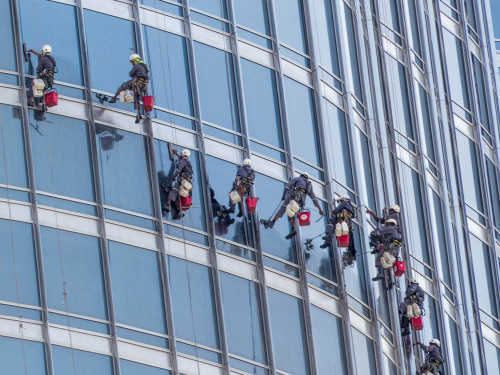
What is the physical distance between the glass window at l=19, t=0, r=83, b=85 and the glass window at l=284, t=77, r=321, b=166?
5.78 metres

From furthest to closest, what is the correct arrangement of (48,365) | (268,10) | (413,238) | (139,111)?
(413,238), (268,10), (139,111), (48,365)

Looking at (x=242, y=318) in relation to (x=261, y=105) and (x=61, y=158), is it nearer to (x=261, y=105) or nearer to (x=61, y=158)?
(x=261, y=105)

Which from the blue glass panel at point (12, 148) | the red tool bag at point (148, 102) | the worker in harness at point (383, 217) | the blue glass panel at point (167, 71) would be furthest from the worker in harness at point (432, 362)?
the blue glass panel at point (12, 148)

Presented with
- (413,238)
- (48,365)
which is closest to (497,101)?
(413,238)

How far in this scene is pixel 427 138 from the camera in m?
50.5


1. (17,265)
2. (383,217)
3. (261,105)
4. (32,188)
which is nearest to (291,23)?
(261,105)

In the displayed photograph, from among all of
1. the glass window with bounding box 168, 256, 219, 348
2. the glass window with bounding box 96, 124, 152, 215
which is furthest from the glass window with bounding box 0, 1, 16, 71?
the glass window with bounding box 168, 256, 219, 348

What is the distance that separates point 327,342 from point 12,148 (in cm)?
931

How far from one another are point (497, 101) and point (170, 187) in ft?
51.0

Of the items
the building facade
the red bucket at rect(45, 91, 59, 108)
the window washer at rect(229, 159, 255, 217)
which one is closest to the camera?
the building facade

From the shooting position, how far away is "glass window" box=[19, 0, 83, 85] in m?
41.4

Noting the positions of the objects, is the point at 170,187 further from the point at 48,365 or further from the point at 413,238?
the point at 413,238

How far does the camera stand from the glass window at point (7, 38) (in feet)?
135

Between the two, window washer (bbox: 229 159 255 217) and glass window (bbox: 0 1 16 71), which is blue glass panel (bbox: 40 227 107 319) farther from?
glass window (bbox: 0 1 16 71)
